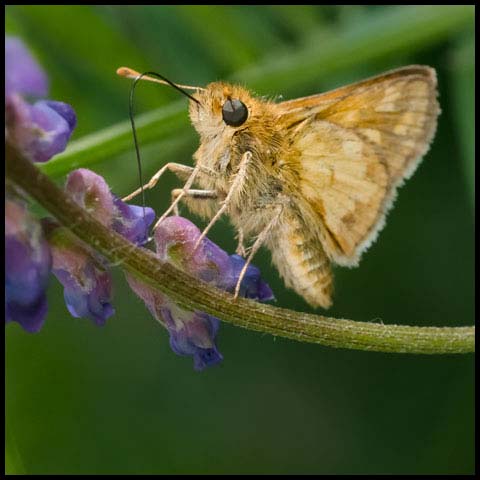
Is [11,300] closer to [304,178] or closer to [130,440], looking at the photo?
[304,178]

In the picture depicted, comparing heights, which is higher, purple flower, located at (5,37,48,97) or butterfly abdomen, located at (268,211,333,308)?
butterfly abdomen, located at (268,211,333,308)

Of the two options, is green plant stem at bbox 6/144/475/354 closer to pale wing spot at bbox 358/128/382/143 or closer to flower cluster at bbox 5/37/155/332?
flower cluster at bbox 5/37/155/332

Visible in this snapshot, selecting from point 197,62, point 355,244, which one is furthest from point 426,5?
point 355,244

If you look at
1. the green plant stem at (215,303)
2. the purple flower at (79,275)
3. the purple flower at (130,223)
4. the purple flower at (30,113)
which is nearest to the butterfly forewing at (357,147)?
the green plant stem at (215,303)

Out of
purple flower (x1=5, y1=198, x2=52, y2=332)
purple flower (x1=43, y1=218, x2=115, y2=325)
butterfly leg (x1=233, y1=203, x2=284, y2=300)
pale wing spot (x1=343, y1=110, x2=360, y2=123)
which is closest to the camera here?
purple flower (x1=5, y1=198, x2=52, y2=332)

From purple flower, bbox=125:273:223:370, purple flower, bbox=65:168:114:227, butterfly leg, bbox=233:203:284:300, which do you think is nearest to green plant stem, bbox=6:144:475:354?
purple flower, bbox=125:273:223:370

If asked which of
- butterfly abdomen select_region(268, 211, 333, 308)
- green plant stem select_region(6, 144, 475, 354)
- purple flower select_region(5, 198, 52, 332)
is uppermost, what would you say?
butterfly abdomen select_region(268, 211, 333, 308)

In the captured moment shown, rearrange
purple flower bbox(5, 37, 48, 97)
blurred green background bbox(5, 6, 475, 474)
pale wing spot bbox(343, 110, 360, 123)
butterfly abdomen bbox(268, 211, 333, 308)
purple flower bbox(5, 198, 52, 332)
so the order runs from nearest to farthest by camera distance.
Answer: purple flower bbox(5, 37, 48, 97)
purple flower bbox(5, 198, 52, 332)
butterfly abdomen bbox(268, 211, 333, 308)
pale wing spot bbox(343, 110, 360, 123)
blurred green background bbox(5, 6, 475, 474)

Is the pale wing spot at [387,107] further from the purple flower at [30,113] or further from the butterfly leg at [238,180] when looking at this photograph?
the purple flower at [30,113]
